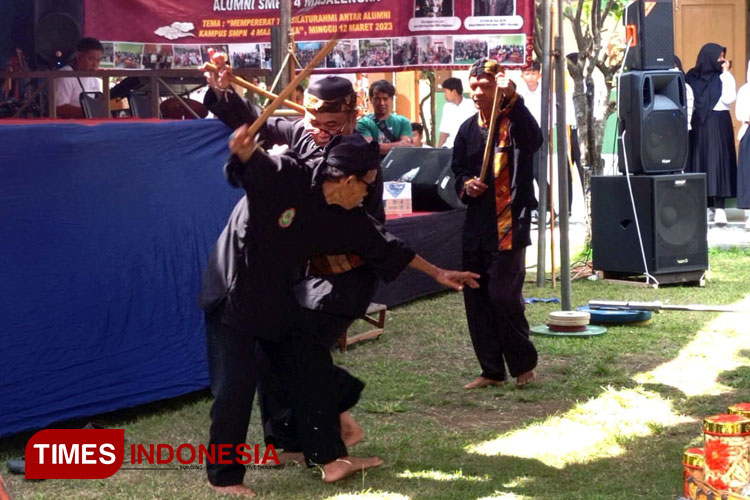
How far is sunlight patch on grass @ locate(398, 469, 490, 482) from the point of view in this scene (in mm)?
4605

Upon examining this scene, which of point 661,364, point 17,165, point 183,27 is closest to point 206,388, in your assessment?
point 17,165

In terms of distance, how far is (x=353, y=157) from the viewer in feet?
14.0

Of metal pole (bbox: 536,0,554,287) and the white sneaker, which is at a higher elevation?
metal pole (bbox: 536,0,554,287)

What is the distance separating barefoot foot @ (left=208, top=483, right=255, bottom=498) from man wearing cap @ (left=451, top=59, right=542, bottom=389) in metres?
2.10

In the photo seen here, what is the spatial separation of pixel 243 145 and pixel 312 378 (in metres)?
1.02

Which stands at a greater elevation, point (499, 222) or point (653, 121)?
point (653, 121)

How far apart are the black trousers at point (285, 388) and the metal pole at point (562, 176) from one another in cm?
325

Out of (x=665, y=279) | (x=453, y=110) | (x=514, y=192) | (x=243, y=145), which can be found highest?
(x=453, y=110)

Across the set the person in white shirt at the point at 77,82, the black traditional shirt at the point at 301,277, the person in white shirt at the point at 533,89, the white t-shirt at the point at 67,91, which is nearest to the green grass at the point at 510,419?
the black traditional shirt at the point at 301,277

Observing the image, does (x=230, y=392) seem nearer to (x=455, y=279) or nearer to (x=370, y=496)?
(x=370, y=496)

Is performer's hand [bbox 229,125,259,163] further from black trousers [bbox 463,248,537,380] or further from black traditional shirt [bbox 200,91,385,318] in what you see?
black trousers [bbox 463,248,537,380]

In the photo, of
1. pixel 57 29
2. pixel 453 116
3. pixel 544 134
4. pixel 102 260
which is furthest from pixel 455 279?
pixel 453 116

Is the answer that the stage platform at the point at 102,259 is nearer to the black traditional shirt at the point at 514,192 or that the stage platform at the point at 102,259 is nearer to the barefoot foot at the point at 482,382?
the black traditional shirt at the point at 514,192

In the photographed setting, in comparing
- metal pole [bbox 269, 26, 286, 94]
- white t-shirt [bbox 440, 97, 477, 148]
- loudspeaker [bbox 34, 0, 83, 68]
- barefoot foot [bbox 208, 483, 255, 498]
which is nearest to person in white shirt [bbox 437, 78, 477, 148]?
white t-shirt [bbox 440, 97, 477, 148]
